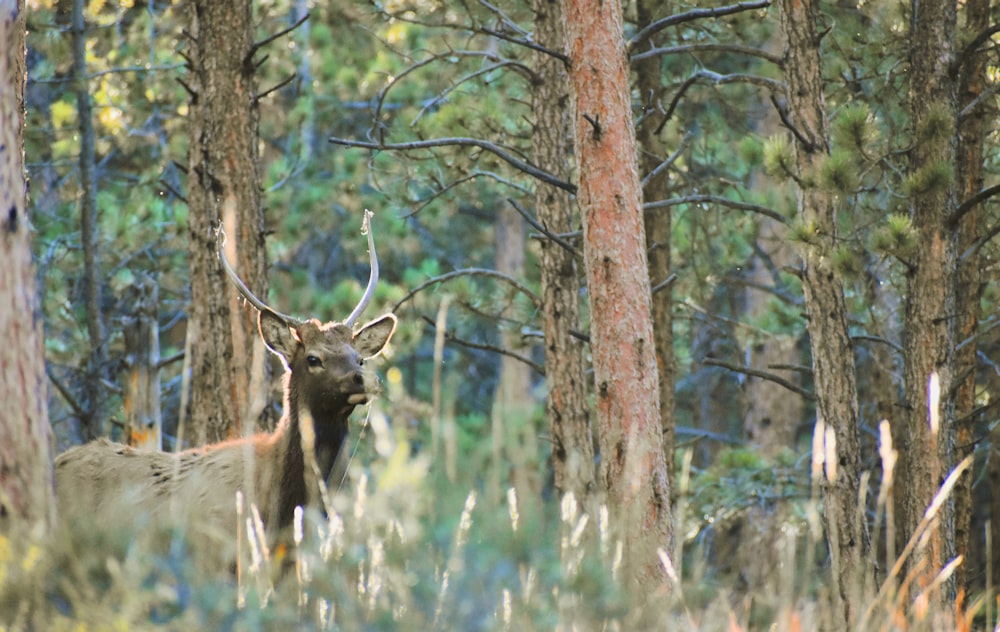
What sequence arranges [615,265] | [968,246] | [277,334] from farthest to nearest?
[968,246] < [277,334] < [615,265]

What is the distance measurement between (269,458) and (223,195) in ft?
9.75

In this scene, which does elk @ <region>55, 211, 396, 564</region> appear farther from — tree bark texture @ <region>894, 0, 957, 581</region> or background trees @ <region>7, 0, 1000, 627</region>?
tree bark texture @ <region>894, 0, 957, 581</region>

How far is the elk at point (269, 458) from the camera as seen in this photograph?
24.9 feet

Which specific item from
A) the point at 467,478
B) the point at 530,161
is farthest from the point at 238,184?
the point at 467,478

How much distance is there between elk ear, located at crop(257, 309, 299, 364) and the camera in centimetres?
813

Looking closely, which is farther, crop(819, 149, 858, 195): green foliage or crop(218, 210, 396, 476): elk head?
crop(819, 149, 858, 195): green foliage

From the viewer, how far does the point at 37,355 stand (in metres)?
5.57

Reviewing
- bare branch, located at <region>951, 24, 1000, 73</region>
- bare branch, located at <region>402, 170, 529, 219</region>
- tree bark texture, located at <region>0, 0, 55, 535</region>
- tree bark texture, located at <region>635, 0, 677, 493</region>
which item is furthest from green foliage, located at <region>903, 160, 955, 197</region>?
tree bark texture, located at <region>0, 0, 55, 535</region>

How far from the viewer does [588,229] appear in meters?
7.98

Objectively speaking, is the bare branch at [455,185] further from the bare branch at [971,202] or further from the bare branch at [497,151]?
the bare branch at [971,202]

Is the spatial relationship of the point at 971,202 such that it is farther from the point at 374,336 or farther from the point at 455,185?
the point at 455,185

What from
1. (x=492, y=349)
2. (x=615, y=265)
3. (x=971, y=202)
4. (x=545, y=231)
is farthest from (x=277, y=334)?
(x=971, y=202)

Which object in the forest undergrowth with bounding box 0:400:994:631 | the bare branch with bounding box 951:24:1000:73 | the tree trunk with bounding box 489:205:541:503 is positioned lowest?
the forest undergrowth with bounding box 0:400:994:631

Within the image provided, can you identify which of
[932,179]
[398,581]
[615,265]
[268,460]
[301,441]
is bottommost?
[398,581]
